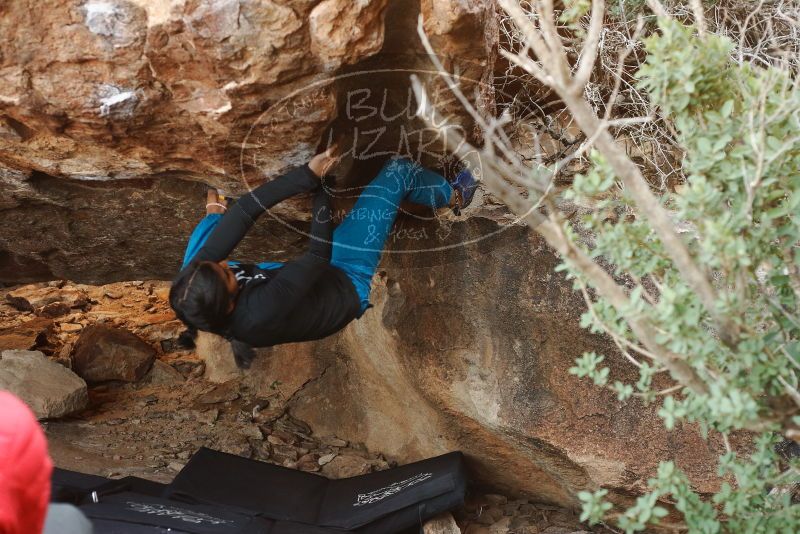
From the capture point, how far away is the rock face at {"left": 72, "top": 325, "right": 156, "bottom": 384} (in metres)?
5.49

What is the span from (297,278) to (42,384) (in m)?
2.82

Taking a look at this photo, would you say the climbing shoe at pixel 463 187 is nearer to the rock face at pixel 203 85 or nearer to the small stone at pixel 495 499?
the rock face at pixel 203 85

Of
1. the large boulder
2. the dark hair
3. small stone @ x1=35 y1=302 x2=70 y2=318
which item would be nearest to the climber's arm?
the dark hair

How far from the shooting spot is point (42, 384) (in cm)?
491

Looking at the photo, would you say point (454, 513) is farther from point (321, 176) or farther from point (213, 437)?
point (321, 176)

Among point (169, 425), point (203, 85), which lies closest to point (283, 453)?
point (169, 425)

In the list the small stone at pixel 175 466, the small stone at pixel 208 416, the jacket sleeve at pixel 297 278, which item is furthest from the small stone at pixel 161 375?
the jacket sleeve at pixel 297 278

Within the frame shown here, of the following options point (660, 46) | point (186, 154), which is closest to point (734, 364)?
point (660, 46)

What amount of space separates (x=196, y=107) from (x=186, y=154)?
41cm

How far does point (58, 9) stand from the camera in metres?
2.57

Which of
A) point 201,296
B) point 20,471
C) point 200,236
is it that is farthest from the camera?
point 200,236

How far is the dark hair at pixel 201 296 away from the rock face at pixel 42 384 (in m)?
2.57

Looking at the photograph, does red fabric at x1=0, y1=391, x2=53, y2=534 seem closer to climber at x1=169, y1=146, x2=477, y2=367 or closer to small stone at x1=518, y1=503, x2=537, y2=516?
climber at x1=169, y1=146, x2=477, y2=367
